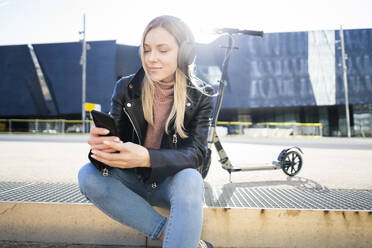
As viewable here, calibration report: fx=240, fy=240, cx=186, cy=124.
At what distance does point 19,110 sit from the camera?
27.9m

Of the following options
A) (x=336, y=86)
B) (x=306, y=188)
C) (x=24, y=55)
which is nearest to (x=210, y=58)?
(x=336, y=86)

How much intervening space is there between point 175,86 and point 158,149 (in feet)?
1.51

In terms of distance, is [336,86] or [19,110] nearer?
[336,86]

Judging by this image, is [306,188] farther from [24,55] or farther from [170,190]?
[24,55]

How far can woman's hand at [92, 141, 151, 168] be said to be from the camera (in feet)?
3.95

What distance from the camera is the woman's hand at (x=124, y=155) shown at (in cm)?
120

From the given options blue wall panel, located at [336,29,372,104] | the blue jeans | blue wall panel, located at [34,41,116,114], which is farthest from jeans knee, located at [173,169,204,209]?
blue wall panel, located at [336,29,372,104]

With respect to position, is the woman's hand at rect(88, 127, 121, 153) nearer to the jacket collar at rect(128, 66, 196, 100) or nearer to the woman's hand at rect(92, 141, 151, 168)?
the woman's hand at rect(92, 141, 151, 168)

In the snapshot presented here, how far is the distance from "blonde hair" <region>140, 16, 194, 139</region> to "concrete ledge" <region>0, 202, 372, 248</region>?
0.61 metres

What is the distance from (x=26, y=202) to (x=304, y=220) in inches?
76.4

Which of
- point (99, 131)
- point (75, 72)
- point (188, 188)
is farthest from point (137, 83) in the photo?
point (75, 72)

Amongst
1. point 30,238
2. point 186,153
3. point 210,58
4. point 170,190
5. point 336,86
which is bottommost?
point 30,238

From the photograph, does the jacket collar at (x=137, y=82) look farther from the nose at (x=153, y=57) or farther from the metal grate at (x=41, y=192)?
the metal grate at (x=41, y=192)

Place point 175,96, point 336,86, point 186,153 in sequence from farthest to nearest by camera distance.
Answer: point 336,86 < point 175,96 < point 186,153
